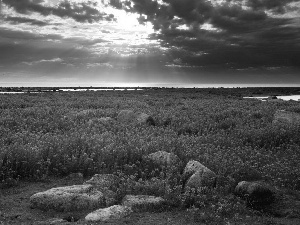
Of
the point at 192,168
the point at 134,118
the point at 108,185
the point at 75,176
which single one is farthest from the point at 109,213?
the point at 134,118

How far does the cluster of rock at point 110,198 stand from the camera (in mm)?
6457

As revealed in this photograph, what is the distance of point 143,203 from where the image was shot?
6.78m

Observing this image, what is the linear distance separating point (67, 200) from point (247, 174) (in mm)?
5300

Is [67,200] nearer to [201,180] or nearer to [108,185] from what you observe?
[108,185]

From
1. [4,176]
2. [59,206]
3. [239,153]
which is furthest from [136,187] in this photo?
[239,153]

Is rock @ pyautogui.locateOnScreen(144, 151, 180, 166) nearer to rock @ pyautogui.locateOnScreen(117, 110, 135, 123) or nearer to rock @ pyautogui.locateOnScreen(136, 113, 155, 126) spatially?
rock @ pyautogui.locateOnScreen(136, 113, 155, 126)

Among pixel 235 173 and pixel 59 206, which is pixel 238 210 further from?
pixel 59 206

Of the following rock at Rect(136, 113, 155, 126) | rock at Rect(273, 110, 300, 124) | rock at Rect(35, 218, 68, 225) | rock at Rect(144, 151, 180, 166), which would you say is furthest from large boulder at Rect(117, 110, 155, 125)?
rock at Rect(35, 218, 68, 225)

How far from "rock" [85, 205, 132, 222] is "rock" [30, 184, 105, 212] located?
1.71 feet

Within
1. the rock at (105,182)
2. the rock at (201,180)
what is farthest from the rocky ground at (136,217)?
the rock at (105,182)

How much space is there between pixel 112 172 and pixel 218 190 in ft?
10.5

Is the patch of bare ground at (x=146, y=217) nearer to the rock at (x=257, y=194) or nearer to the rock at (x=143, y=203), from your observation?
the rock at (x=143, y=203)

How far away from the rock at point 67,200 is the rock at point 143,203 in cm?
58

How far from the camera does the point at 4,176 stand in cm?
848
